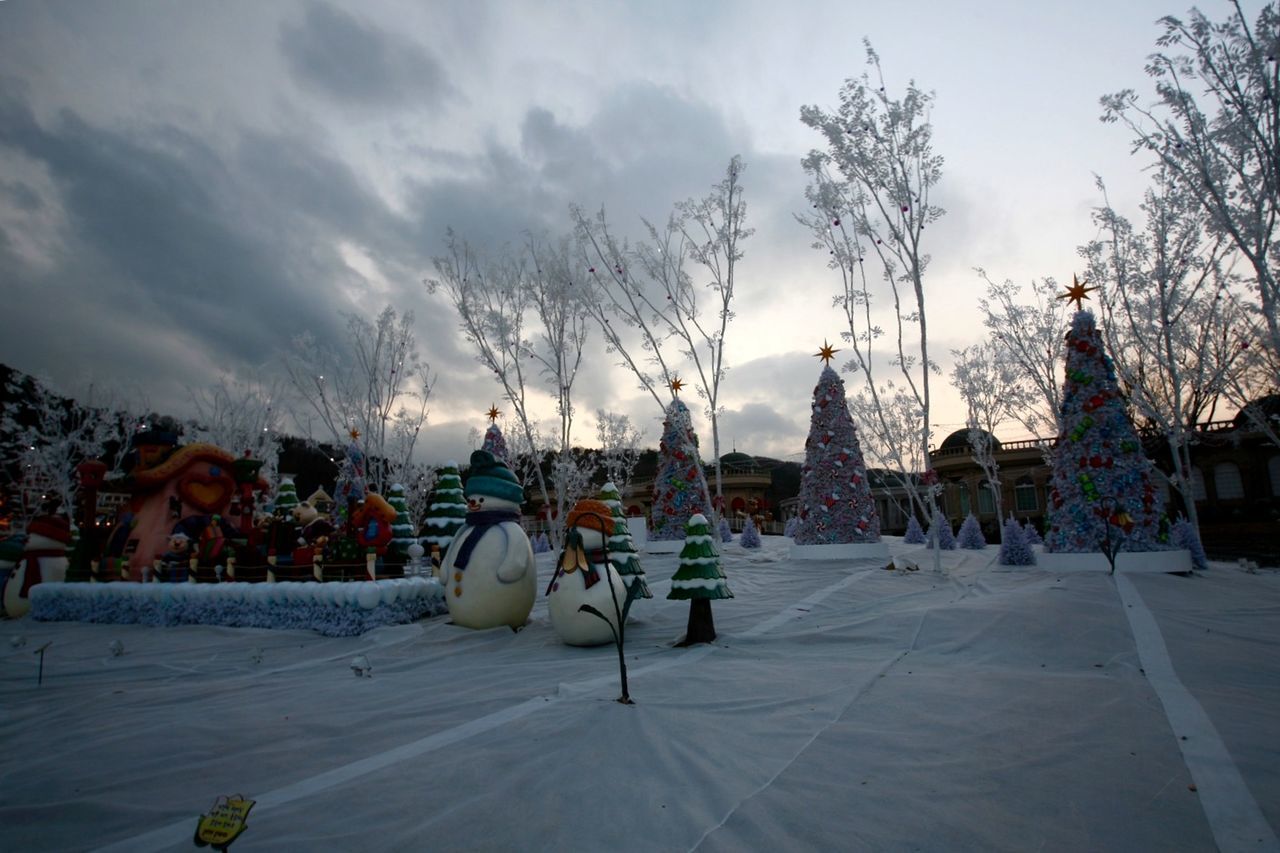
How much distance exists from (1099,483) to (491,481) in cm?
989

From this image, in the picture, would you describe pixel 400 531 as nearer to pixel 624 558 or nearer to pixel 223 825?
pixel 624 558

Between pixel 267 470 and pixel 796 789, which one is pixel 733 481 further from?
pixel 796 789

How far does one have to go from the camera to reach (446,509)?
1188 cm

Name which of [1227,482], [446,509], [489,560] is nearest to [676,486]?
[446,509]

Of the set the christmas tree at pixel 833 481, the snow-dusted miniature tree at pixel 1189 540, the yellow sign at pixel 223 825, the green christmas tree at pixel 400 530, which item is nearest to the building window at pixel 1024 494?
the christmas tree at pixel 833 481

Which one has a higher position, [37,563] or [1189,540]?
[37,563]

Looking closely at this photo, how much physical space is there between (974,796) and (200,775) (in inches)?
152

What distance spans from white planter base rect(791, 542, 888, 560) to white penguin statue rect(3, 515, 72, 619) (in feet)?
47.3

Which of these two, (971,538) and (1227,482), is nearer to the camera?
(971,538)

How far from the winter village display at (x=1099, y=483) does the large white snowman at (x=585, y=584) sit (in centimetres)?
826

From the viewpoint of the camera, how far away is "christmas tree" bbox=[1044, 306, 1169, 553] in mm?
10781

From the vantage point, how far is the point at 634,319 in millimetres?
14156

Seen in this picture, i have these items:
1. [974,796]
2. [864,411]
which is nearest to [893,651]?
[974,796]

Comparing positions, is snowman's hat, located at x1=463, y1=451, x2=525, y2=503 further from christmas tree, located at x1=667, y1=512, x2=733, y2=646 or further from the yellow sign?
the yellow sign
